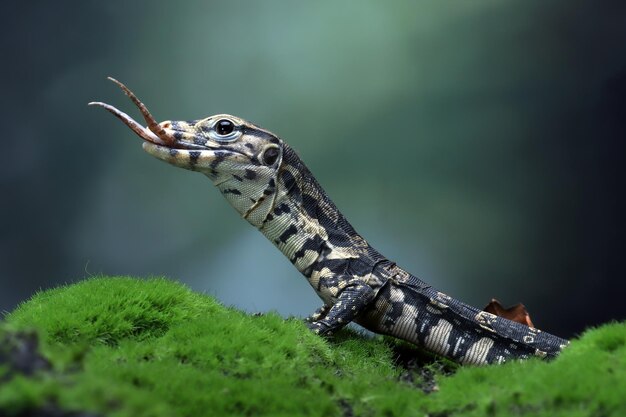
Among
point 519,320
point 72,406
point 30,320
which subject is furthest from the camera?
point 519,320

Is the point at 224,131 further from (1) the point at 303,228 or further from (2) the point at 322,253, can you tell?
(2) the point at 322,253

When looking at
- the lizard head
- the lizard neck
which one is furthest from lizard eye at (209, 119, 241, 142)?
the lizard neck

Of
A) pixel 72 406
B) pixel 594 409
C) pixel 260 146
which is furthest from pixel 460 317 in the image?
pixel 72 406

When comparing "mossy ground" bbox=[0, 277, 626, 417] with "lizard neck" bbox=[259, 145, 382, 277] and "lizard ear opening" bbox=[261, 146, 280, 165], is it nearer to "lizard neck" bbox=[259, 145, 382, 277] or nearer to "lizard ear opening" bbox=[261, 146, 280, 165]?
"lizard neck" bbox=[259, 145, 382, 277]

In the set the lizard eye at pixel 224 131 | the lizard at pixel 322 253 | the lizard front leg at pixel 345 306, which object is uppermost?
the lizard eye at pixel 224 131

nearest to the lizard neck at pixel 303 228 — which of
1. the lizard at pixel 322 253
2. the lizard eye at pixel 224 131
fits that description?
the lizard at pixel 322 253

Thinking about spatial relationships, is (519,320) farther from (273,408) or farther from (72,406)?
(72,406)

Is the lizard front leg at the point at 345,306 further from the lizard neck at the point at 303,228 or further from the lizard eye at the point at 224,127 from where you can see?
the lizard eye at the point at 224,127
